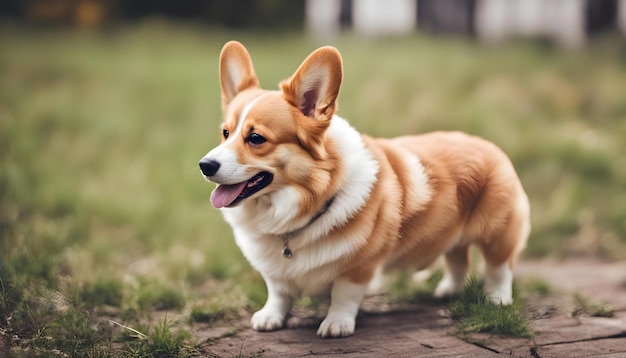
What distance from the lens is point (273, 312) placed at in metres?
3.26

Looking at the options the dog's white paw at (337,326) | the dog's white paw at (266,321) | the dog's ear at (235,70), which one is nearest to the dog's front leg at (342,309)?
the dog's white paw at (337,326)

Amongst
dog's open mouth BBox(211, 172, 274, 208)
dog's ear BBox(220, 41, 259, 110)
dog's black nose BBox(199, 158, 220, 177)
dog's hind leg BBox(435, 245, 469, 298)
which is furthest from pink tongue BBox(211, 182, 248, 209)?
dog's hind leg BBox(435, 245, 469, 298)

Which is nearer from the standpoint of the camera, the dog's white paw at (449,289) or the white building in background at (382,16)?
the dog's white paw at (449,289)

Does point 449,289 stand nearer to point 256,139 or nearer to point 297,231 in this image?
point 297,231

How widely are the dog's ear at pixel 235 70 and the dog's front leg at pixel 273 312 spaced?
948 millimetres

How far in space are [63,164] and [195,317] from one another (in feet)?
11.2

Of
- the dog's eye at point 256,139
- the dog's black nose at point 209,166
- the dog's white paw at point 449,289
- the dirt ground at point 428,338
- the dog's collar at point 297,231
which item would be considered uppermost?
the dog's eye at point 256,139

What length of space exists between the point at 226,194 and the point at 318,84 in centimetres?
63

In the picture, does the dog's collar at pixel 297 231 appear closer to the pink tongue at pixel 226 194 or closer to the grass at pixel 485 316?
the pink tongue at pixel 226 194

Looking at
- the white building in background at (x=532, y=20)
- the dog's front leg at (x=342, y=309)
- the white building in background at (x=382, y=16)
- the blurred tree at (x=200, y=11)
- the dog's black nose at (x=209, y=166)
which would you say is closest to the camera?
the dog's black nose at (x=209, y=166)

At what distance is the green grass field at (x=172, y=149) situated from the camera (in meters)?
3.55

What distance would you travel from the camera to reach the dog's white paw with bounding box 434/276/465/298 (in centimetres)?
378

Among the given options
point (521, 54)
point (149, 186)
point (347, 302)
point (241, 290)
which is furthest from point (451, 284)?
point (521, 54)

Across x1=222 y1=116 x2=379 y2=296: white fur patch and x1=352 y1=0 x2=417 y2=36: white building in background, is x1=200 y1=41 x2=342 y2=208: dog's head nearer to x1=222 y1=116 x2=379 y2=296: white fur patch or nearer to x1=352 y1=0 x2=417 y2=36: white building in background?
x1=222 y1=116 x2=379 y2=296: white fur patch
